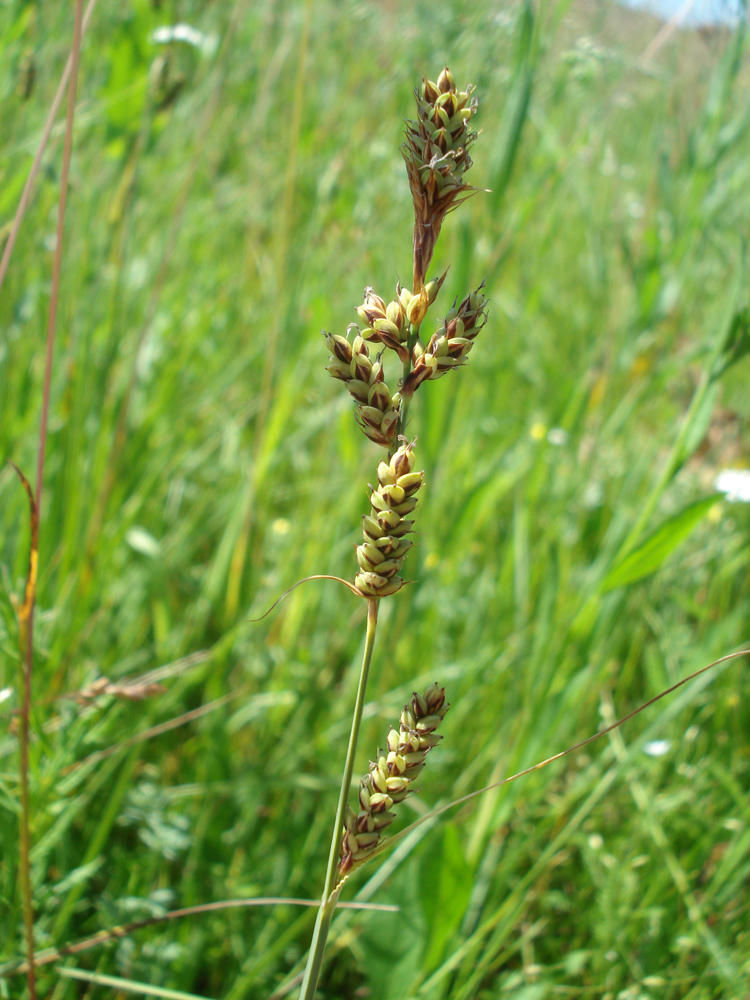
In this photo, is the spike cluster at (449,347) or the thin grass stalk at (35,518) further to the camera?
the thin grass stalk at (35,518)

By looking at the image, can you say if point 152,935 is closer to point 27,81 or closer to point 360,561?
point 360,561

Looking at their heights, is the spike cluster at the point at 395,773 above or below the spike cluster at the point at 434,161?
below

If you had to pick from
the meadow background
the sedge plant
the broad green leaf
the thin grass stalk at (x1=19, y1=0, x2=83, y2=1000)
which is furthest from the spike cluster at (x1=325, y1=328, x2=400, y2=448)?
the broad green leaf

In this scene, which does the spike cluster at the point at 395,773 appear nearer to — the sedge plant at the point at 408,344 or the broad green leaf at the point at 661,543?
the sedge plant at the point at 408,344

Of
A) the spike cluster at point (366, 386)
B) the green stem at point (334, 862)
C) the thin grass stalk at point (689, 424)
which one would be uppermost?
the thin grass stalk at point (689, 424)

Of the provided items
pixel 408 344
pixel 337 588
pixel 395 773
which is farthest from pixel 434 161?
pixel 337 588

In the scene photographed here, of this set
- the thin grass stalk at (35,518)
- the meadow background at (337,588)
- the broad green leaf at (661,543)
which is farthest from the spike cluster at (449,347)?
the broad green leaf at (661,543)

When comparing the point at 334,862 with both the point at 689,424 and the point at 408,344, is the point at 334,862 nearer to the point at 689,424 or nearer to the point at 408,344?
the point at 408,344

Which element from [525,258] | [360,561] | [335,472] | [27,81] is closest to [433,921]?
[360,561]
